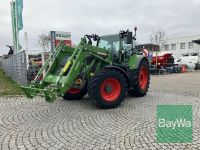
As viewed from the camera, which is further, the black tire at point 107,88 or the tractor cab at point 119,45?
the tractor cab at point 119,45

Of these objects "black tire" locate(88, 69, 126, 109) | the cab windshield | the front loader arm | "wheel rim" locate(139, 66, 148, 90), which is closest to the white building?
"wheel rim" locate(139, 66, 148, 90)

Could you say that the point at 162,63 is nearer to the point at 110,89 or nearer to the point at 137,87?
the point at 137,87

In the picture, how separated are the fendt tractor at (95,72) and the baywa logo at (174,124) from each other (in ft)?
4.81

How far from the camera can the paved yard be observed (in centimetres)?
489

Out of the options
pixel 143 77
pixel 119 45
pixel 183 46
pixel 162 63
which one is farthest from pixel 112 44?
pixel 183 46

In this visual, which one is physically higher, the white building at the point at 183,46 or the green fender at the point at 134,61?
the white building at the point at 183,46

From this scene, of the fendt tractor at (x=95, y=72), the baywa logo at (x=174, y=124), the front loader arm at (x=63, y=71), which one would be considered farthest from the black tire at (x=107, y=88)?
the baywa logo at (x=174, y=124)

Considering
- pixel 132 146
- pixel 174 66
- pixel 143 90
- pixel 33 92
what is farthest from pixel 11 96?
pixel 174 66

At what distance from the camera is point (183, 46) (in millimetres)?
59375

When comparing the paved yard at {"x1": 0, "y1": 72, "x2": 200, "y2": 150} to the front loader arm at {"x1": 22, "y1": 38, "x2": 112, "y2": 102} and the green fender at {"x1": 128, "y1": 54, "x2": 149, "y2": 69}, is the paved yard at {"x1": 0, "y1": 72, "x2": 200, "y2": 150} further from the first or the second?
the green fender at {"x1": 128, "y1": 54, "x2": 149, "y2": 69}

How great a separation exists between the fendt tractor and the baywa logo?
4.81 feet

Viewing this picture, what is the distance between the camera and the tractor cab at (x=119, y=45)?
30.0 ft

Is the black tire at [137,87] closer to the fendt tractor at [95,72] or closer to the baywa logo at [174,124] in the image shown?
the fendt tractor at [95,72]

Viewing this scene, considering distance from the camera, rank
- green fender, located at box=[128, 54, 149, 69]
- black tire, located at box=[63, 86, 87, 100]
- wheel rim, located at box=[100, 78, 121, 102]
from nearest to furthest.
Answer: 1. wheel rim, located at box=[100, 78, 121, 102]
2. black tire, located at box=[63, 86, 87, 100]
3. green fender, located at box=[128, 54, 149, 69]
